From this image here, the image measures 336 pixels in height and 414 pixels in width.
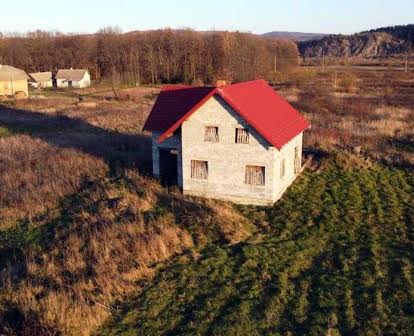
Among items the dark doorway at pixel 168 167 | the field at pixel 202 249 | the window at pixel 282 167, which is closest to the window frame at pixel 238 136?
the window at pixel 282 167

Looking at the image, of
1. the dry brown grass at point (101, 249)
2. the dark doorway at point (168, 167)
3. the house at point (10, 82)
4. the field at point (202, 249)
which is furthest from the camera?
the house at point (10, 82)

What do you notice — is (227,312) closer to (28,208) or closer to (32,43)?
(28,208)

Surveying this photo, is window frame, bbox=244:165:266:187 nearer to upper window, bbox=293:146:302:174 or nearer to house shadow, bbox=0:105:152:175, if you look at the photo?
upper window, bbox=293:146:302:174

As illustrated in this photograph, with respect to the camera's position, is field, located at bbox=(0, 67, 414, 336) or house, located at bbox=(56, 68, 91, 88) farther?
house, located at bbox=(56, 68, 91, 88)

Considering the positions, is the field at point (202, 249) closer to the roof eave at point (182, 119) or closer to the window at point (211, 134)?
the roof eave at point (182, 119)

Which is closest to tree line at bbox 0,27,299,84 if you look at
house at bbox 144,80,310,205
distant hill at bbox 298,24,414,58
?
house at bbox 144,80,310,205

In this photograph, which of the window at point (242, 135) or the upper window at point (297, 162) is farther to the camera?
the upper window at point (297, 162)

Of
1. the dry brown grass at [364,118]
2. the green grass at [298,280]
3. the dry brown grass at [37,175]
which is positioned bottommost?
the green grass at [298,280]
